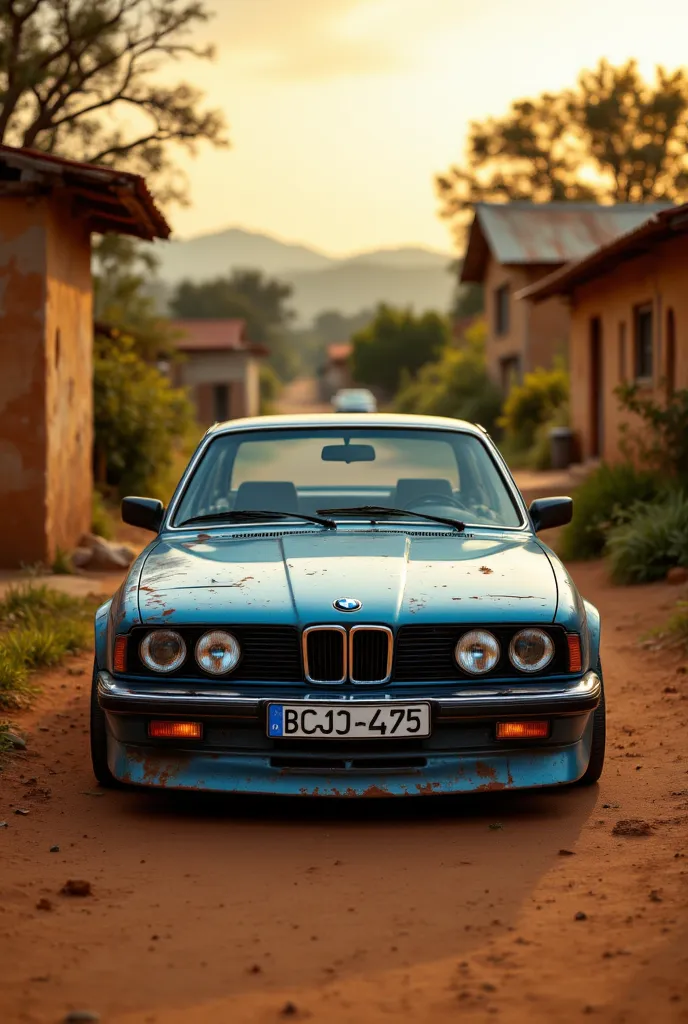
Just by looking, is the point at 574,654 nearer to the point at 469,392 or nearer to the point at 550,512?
the point at 550,512

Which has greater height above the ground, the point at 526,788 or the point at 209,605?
the point at 209,605

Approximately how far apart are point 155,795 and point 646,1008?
2.42 metres

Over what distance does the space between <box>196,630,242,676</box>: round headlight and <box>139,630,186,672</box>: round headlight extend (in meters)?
0.08

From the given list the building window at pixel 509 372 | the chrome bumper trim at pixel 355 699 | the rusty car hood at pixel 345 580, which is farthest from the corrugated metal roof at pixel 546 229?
the chrome bumper trim at pixel 355 699

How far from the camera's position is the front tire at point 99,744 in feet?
15.6

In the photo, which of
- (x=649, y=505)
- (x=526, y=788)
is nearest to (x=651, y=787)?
(x=526, y=788)

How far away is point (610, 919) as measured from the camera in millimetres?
3619

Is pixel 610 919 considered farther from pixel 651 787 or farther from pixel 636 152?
pixel 636 152

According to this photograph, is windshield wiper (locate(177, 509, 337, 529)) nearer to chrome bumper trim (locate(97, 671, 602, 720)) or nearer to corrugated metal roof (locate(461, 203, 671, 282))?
chrome bumper trim (locate(97, 671, 602, 720))

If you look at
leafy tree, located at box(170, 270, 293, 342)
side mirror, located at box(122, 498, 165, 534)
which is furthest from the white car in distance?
leafy tree, located at box(170, 270, 293, 342)

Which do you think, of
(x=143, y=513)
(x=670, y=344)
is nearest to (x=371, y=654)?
(x=143, y=513)

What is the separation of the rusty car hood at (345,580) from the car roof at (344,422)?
2.70ft

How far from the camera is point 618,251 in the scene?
51.0 feet

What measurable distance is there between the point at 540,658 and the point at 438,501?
62.4 inches
